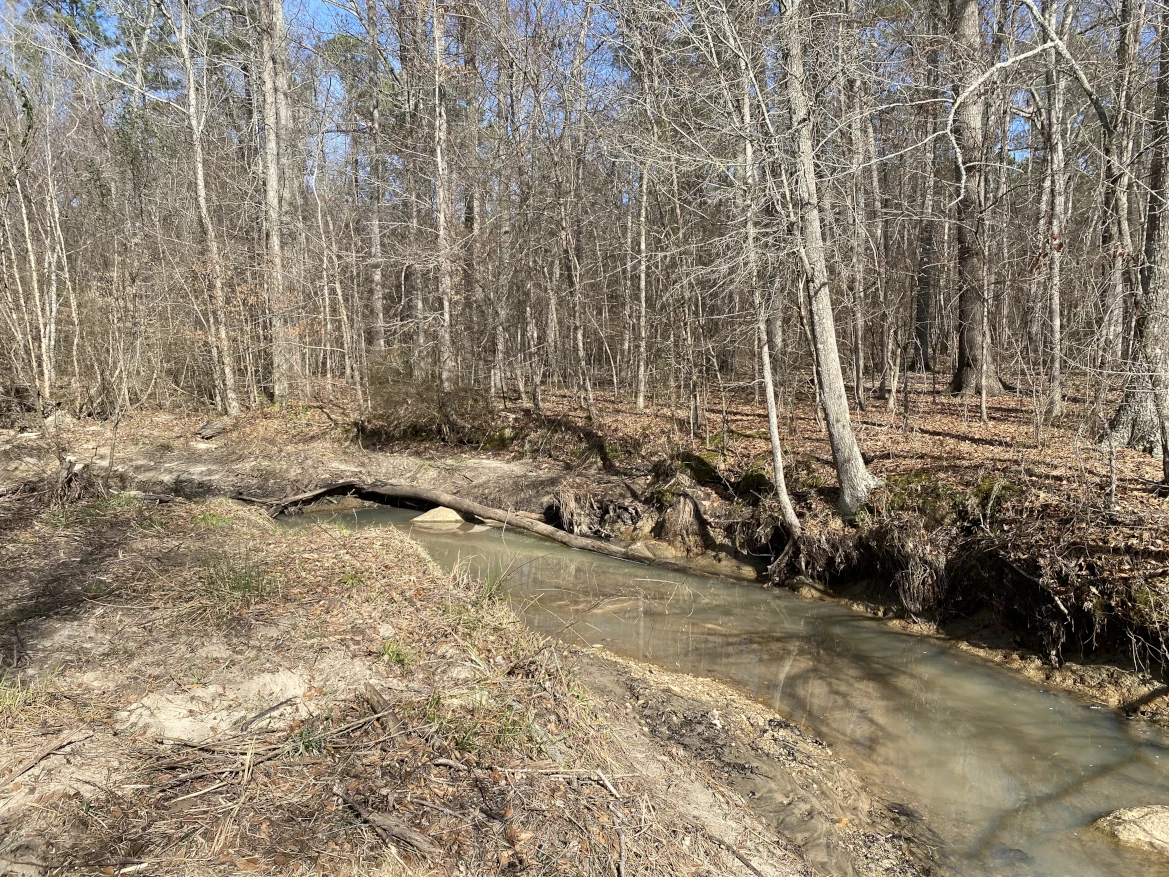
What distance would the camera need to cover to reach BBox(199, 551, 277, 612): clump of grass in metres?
5.19

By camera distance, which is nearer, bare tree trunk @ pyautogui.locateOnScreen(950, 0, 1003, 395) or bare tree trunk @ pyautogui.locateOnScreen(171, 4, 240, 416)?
bare tree trunk @ pyautogui.locateOnScreen(950, 0, 1003, 395)

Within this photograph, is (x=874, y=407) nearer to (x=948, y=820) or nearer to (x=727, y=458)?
(x=727, y=458)

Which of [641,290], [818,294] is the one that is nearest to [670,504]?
[818,294]

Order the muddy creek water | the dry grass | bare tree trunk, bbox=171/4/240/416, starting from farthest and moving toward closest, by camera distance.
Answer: bare tree trunk, bbox=171/4/240/416 < the muddy creek water < the dry grass

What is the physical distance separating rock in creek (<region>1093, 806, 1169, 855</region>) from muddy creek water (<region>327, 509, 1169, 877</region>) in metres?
0.11

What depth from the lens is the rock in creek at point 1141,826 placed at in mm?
4332

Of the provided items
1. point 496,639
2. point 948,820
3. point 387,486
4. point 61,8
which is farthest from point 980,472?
point 61,8

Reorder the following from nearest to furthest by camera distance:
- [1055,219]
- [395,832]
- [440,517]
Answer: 1. [395,832]
2. [1055,219]
3. [440,517]

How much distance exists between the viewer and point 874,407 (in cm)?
1341

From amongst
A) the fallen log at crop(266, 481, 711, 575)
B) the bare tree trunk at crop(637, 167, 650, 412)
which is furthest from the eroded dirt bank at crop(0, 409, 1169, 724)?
the bare tree trunk at crop(637, 167, 650, 412)

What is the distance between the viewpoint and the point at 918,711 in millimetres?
6094

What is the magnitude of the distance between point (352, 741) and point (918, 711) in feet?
16.3

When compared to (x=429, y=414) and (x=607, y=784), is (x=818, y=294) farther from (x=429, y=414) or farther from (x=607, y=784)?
(x=429, y=414)

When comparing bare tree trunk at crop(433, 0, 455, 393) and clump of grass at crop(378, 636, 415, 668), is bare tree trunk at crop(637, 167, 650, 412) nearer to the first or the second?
bare tree trunk at crop(433, 0, 455, 393)
